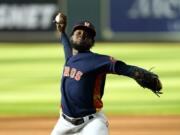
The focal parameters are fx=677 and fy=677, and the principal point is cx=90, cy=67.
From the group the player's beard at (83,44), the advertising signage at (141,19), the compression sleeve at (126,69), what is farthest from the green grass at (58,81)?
the compression sleeve at (126,69)

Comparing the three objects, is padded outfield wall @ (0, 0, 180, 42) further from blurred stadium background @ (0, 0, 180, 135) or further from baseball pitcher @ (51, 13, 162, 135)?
baseball pitcher @ (51, 13, 162, 135)

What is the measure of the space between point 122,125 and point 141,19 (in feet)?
42.8

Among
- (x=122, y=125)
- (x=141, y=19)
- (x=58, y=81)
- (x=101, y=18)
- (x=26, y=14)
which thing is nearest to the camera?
(x=122, y=125)

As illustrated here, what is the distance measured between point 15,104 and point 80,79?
6656mm

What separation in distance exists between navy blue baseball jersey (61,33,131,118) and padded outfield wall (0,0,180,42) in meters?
16.7

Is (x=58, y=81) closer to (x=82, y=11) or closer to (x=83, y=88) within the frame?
(x=82, y=11)

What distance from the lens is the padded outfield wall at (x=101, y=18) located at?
22.4 metres

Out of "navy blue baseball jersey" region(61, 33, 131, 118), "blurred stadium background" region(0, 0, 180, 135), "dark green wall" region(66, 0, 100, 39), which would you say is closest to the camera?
"navy blue baseball jersey" region(61, 33, 131, 118)

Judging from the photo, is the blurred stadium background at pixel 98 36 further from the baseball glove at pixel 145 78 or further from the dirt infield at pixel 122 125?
the baseball glove at pixel 145 78

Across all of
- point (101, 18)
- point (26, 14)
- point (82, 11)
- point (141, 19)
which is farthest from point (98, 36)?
point (26, 14)

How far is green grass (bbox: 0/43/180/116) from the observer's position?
11516 millimetres

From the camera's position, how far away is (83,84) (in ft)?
18.0

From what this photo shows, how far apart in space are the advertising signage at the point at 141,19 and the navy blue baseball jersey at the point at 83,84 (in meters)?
16.7

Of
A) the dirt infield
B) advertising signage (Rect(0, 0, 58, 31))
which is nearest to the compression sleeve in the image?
the dirt infield
